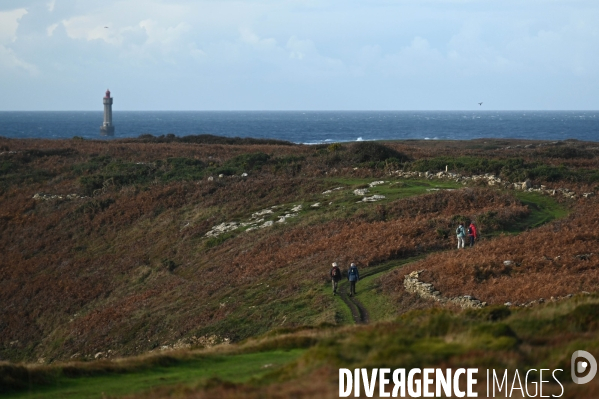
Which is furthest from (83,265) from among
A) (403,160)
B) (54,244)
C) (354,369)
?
(354,369)

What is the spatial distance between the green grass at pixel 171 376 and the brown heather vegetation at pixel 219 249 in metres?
7.47

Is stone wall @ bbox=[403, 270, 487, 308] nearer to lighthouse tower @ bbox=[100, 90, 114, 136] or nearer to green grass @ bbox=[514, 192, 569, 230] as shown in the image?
green grass @ bbox=[514, 192, 569, 230]

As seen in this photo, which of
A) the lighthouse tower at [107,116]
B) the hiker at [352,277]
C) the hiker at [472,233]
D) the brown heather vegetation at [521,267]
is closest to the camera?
the brown heather vegetation at [521,267]

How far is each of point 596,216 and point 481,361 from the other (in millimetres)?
22519

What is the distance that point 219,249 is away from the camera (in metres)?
35.1

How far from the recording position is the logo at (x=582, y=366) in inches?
380

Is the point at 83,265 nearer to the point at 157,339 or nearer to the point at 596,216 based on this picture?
the point at 157,339

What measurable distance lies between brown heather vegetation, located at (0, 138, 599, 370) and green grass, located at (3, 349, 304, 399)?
7473 millimetres

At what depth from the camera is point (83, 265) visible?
1507 inches

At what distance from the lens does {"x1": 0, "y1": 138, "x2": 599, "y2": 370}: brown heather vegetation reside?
2361cm

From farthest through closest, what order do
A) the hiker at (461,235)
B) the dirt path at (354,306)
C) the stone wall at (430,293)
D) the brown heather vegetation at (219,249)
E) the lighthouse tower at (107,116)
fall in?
the lighthouse tower at (107,116)
the hiker at (461,235)
the brown heather vegetation at (219,249)
the dirt path at (354,306)
the stone wall at (430,293)

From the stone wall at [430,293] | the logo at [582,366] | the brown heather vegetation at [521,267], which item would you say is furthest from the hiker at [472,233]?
the logo at [582,366]

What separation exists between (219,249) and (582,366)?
87.1ft

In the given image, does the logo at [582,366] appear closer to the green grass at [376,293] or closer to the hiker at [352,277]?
the green grass at [376,293]
